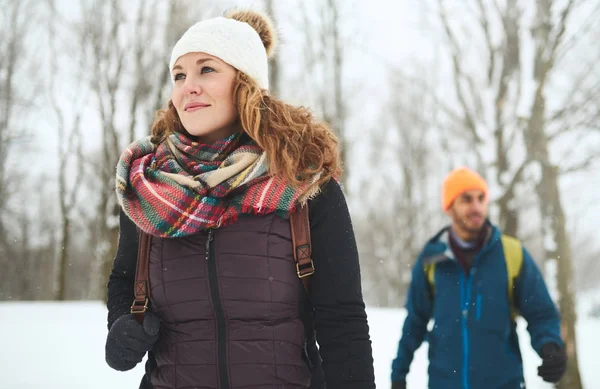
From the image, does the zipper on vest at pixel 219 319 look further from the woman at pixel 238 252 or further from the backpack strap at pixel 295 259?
the backpack strap at pixel 295 259

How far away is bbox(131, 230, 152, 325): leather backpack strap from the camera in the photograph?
1716 millimetres

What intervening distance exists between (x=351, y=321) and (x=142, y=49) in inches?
558

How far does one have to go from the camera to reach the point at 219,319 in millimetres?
1598

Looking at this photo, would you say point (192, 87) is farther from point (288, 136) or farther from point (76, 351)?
point (76, 351)

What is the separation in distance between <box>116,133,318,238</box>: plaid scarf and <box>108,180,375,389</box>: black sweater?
0.11 m

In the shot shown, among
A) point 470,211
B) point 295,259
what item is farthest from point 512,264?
point 295,259

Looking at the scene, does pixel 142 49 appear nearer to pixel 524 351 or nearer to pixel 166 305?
pixel 524 351

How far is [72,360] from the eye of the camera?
759 centimetres

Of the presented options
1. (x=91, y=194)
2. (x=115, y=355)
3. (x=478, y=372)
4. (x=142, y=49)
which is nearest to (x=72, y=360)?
(x=478, y=372)

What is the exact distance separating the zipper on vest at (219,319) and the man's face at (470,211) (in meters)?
2.43

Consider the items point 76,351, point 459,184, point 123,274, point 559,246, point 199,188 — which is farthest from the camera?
point 76,351

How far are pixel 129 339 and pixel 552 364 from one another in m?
2.32

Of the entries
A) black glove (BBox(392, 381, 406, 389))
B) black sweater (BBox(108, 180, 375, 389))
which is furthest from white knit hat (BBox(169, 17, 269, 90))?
black glove (BBox(392, 381, 406, 389))

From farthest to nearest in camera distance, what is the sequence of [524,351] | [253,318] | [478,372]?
1. [524,351]
2. [478,372]
3. [253,318]
